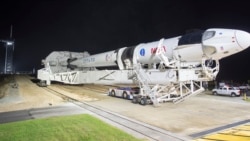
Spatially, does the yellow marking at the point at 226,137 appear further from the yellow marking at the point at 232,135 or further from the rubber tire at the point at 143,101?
the rubber tire at the point at 143,101

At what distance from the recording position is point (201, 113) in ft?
47.3

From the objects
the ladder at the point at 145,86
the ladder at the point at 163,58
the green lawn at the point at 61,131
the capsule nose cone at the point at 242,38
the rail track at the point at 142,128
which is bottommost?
the rail track at the point at 142,128

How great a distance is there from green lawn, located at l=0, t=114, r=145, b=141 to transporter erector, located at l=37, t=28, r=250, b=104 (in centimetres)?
791

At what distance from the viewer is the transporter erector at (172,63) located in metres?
14.5

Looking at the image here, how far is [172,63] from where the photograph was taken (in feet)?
54.7

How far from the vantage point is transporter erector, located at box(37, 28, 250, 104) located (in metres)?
14.5

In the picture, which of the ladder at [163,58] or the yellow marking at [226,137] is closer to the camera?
the yellow marking at [226,137]

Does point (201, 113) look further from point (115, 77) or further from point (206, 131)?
point (115, 77)

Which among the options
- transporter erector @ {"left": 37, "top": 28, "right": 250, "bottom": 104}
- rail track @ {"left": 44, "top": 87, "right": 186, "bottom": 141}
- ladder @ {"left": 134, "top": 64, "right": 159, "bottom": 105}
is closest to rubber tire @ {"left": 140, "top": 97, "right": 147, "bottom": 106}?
transporter erector @ {"left": 37, "top": 28, "right": 250, "bottom": 104}

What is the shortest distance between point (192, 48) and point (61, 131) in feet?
35.8

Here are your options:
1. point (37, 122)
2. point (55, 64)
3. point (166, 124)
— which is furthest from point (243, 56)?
point (37, 122)

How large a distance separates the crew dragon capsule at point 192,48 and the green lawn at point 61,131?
8.79 metres

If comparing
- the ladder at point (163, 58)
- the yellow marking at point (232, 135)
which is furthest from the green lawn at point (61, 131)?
the ladder at point (163, 58)

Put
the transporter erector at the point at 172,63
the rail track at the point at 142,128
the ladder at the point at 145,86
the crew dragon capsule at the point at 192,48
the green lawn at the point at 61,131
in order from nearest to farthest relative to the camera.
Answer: the green lawn at the point at 61,131
the rail track at the point at 142,128
the crew dragon capsule at the point at 192,48
the transporter erector at the point at 172,63
the ladder at the point at 145,86
